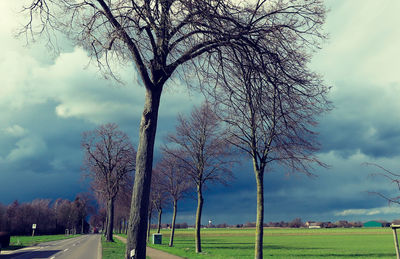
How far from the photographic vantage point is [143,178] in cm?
788

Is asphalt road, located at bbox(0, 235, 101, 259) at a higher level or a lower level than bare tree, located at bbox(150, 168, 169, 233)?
lower

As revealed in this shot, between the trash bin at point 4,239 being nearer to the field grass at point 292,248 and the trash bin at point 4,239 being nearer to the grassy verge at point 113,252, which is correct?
the grassy verge at point 113,252

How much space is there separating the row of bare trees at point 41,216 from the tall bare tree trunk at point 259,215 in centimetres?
7445

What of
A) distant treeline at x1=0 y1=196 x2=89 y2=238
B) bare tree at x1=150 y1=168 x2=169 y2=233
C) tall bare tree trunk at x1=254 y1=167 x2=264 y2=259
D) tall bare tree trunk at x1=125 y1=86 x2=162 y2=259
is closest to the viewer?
tall bare tree trunk at x1=125 y1=86 x2=162 y2=259

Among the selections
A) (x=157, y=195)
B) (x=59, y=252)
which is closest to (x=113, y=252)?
(x=59, y=252)

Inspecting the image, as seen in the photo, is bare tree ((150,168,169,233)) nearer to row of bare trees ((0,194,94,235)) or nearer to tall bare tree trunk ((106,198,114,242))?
tall bare tree trunk ((106,198,114,242))

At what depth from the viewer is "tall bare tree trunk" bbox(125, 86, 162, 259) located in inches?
303

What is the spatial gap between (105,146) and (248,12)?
35923 millimetres

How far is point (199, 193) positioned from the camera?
88.4 feet

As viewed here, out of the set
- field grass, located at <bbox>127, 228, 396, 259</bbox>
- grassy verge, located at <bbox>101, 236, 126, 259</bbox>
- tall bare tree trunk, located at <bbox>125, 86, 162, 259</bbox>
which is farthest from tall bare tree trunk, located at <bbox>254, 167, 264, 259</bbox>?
tall bare tree trunk, located at <bbox>125, 86, 162, 259</bbox>

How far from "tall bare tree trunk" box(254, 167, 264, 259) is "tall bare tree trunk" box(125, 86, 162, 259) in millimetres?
10332

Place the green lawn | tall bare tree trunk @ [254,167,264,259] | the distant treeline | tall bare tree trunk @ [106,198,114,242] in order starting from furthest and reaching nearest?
the distant treeline
tall bare tree trunk @ [106,198,114,242]
the green lawn
tall bare tree trunk @ [254,167,264,259]

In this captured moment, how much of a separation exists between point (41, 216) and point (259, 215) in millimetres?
102113

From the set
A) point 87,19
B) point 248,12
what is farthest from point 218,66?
point 87,19
